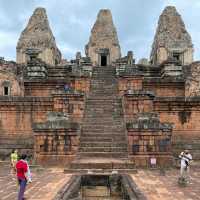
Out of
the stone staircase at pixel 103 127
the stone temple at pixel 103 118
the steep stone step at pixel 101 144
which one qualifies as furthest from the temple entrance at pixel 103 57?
the steep stone step at pixel 101 144

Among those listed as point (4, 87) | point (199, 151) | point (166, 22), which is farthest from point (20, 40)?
point (199, 151)

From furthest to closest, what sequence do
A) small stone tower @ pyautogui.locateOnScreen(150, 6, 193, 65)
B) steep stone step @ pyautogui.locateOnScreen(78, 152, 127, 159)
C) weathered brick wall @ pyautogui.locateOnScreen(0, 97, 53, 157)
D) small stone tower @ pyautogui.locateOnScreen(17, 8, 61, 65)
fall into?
small stone tower @ pyautogui.locateOnScreen(17, 8, 61, 65) → small stone tower @ pyautogui.locateOnScreen(150, 6, 193, 65) → weathered brick wall @ pyautogui.locateOnScreen(0, 97, 53, 157) → steep stone step @ pyautogui.locateOnScreen(78, 152, 127, 159)

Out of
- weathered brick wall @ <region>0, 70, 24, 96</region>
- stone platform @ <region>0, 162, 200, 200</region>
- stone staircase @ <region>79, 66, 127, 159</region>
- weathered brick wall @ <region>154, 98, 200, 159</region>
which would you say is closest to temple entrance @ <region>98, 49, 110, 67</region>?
weathered brick wall @ <region>0, 70, 24, 96</region>

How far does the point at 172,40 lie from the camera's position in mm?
34031

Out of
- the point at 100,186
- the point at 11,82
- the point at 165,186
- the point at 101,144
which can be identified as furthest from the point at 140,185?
the point at 11,82

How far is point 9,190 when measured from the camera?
7.88 metres

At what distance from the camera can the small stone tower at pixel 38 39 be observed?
33.8m

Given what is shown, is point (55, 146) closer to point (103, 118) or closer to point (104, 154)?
point (104, 154)

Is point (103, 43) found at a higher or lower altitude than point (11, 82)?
higher

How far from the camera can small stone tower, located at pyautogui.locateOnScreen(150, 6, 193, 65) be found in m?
33.7

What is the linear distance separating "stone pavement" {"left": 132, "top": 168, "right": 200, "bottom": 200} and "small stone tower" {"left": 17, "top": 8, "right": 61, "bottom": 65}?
80.5 ft

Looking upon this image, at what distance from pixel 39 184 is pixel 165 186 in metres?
3.01

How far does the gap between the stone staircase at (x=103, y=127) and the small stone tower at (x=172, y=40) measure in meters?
17.7

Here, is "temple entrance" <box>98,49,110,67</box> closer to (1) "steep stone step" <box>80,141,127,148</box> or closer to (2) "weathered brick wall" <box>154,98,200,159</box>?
(2) "weathered brick wall" <box>154,98,200,159</box>
